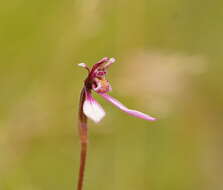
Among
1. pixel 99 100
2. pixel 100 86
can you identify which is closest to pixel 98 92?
pixel 100 86

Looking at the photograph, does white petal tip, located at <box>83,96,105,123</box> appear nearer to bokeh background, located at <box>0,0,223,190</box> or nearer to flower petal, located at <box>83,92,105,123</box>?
flower petal, located at <box>83,92,105,123</box>

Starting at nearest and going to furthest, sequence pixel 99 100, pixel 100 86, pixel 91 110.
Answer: pixel 91 110, pixel 100 86, pixel 99 100

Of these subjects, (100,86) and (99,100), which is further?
(99,100)

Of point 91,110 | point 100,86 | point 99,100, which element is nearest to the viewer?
point 91,110

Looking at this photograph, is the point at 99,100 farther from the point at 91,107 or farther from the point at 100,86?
the point at 91,107

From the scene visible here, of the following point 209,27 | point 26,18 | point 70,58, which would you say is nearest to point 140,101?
point 70,58

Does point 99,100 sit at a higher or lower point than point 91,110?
lower
